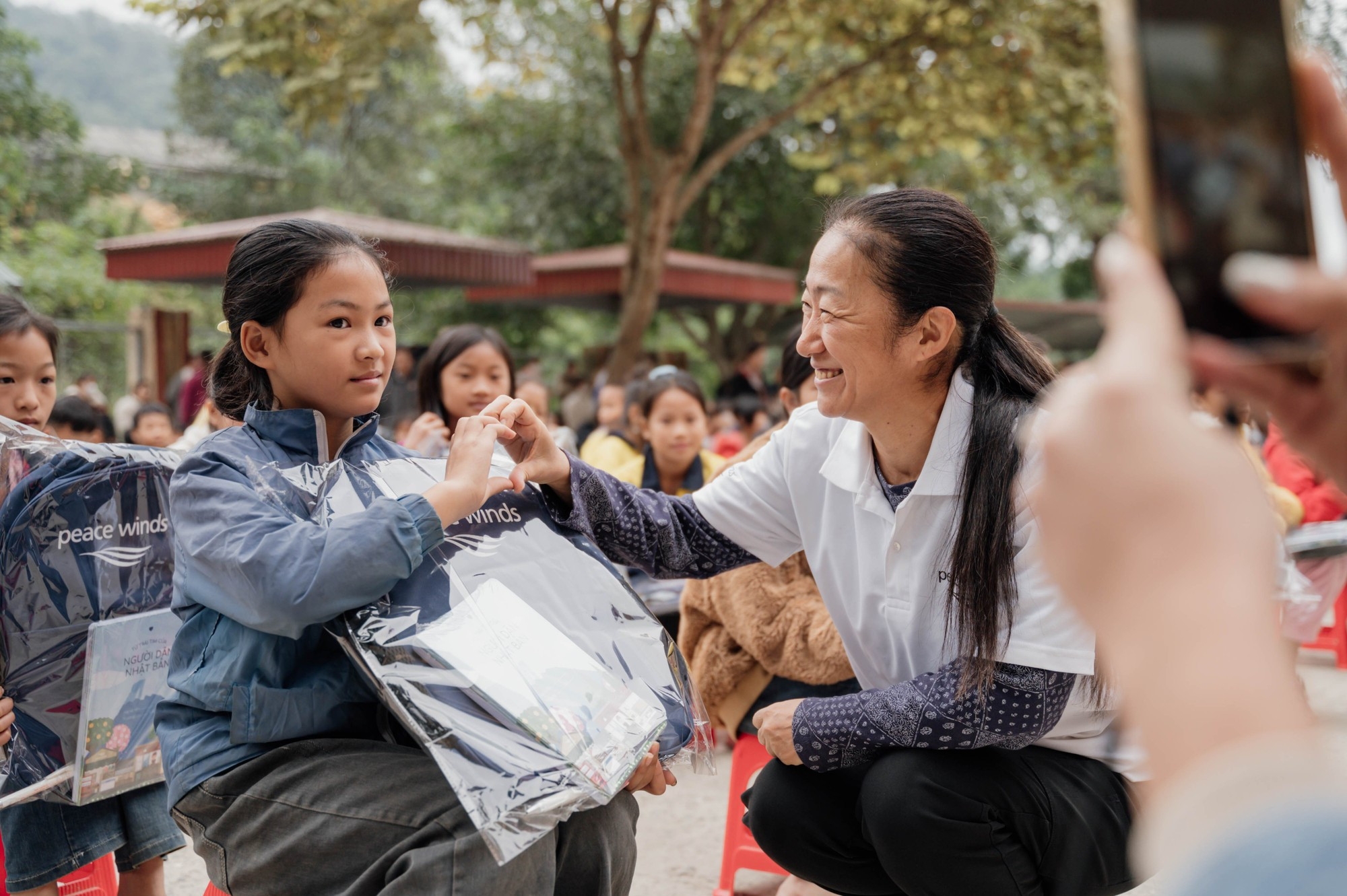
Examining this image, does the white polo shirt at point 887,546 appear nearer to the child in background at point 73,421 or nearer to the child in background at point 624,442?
the child in background at point 624,442

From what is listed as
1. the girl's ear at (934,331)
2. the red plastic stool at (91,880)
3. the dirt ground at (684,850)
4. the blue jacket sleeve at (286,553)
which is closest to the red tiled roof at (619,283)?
the dirt ground at (684,850)

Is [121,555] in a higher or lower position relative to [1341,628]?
higher

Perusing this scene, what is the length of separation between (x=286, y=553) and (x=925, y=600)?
3.44 ft

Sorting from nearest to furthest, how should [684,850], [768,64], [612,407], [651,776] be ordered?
1. [651,776]
2. [684,850]
3. [612,407]
4. [768,64]

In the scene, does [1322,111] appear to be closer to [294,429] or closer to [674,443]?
[294,429]

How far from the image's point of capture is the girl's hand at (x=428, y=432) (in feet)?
11.1

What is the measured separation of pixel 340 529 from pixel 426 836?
0.43 m

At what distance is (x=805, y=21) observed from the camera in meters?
8.45

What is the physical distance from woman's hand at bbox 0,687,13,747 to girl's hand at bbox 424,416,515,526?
92 centimetres

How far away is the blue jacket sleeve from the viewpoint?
1.45m

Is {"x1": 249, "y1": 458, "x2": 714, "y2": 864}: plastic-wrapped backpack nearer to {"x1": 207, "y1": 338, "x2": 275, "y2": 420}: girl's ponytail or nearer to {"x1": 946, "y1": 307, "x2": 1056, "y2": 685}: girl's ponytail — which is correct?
{"x1": 207, "y1": 338, "x2": 275, "y2": 420}: girl's ponytail

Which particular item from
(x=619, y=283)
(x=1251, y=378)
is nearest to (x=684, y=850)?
(x=1251, y=378)

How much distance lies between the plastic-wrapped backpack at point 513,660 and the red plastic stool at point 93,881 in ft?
3.53

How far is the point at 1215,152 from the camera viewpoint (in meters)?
0.65
